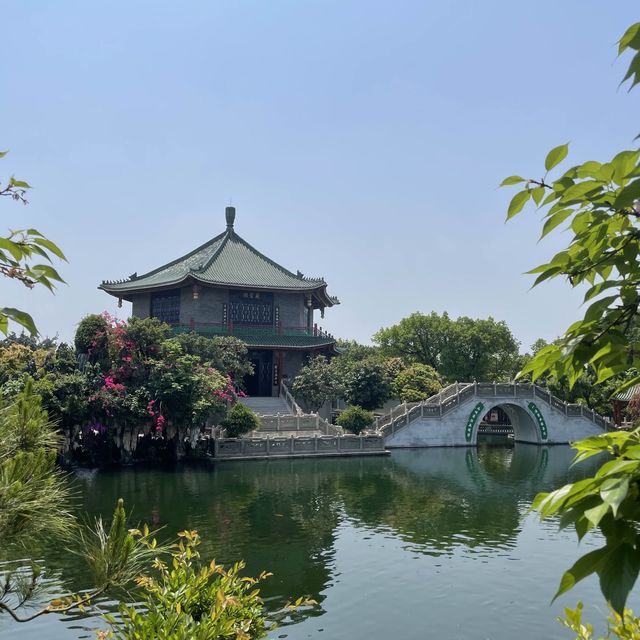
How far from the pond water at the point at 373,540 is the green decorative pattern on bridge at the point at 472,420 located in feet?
22.7

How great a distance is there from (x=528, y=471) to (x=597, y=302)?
25726 mm

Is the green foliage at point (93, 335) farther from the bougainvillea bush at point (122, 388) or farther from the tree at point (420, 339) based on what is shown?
the tree at point (420, 339)

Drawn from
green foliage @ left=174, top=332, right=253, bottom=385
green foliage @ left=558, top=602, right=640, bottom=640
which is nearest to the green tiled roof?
green foliage @ left=174, top=332, right=253, bottom=385

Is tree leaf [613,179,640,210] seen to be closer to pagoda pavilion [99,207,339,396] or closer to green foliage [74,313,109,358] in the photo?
green foliage [74,313,109,358]

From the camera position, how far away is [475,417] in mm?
33375

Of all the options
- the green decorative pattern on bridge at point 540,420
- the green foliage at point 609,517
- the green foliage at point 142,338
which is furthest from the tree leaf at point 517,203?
the green decorative pattern on bridge at point 540,420

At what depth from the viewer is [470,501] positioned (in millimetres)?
19125

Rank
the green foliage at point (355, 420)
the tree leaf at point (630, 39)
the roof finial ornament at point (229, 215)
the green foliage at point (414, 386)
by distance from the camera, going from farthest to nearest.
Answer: the roof finial ornament at point (229, 215)
the green foliage at point (414, 386)
the green foliage at point (355, 420)
the tree leaf at point (630, 39)

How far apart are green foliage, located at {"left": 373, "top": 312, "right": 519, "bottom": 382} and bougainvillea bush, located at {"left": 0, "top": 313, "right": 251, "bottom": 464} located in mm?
23018

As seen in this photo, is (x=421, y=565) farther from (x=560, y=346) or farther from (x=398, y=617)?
(x=560, y=346)

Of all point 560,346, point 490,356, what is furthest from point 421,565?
point 490,356

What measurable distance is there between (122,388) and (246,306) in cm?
1432

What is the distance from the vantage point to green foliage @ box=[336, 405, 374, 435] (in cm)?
2981

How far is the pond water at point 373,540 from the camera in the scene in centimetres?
998
